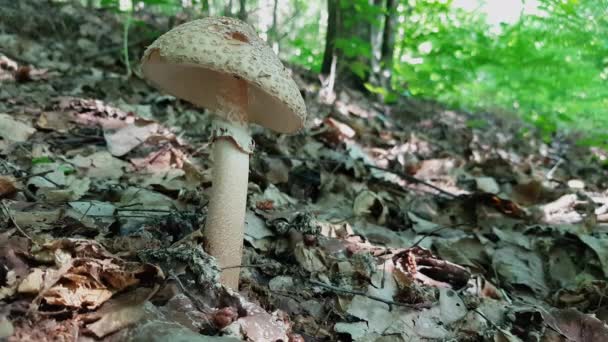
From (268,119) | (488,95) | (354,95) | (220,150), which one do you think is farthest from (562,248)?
(488,95)

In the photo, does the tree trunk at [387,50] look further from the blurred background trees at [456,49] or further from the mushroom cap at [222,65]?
the mushroom cap at [222,65]

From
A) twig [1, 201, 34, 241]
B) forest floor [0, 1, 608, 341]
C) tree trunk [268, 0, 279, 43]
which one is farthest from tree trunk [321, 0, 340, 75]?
twig [1, 201, 34, 241]

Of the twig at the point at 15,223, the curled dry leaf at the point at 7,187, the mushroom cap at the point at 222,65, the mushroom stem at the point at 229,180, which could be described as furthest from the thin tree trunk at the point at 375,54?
the twig at the point at 15,223

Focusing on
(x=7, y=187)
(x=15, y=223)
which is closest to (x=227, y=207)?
(x=15, y=223)

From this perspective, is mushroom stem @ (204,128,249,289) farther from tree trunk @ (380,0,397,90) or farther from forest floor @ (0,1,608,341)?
tree trunk @ (380,0,397,90)

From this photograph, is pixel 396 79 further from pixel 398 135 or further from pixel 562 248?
pixel 562 248

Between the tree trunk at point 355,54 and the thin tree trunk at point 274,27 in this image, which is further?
the tree trunk at point 355,54
